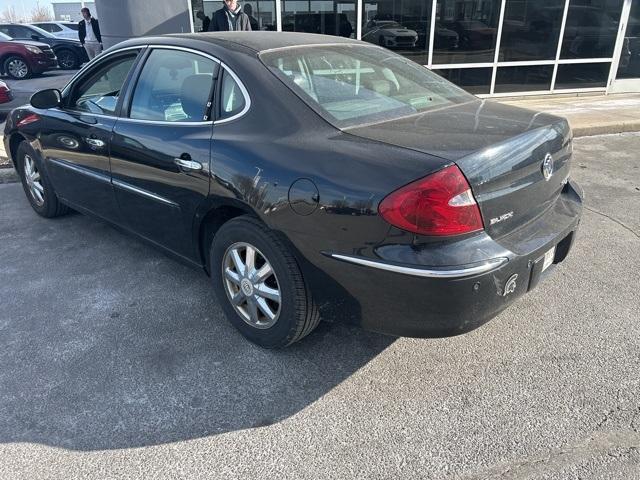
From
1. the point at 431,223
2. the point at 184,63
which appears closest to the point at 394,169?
the point at 431,223

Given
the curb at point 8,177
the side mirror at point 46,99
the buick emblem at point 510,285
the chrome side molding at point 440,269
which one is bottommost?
the curb at point 8,177

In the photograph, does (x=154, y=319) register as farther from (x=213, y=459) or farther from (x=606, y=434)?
(x=606, y=434)

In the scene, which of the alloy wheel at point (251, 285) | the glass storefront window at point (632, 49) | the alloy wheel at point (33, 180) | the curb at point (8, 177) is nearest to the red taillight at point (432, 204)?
the alloy wheel at point (251, 285)

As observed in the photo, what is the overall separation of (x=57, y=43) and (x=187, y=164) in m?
18.0

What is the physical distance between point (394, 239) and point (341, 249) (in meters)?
0.26

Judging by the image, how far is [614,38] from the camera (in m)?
10.9

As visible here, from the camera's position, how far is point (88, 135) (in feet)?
12.3

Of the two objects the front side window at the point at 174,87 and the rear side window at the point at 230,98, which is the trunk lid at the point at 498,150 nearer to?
the rear side window at the point at 230,98

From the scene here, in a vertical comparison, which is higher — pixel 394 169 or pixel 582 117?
pixel 394 169

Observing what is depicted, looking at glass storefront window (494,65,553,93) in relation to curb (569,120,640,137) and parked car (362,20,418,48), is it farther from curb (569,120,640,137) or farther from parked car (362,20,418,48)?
curb (569,120,640,137)

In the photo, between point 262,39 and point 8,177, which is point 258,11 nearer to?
point 8,177

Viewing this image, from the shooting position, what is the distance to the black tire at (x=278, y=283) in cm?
259

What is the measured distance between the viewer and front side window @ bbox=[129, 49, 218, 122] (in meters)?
3.04

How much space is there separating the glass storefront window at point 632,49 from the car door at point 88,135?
11128mm
